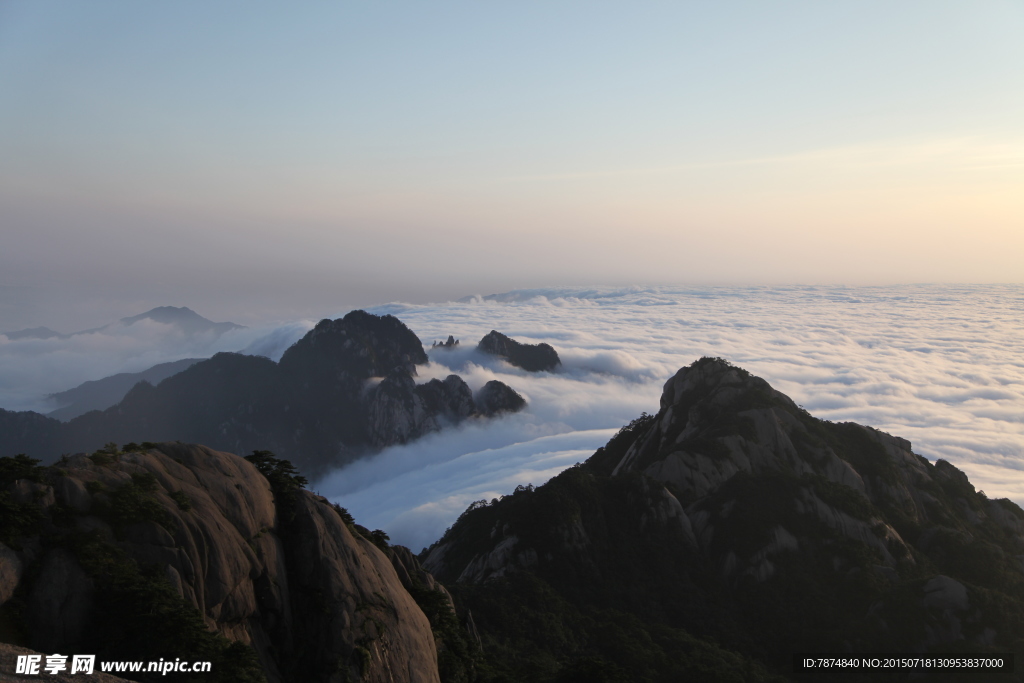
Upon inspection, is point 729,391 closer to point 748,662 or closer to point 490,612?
point 748,662

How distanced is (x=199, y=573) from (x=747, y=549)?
58170 millimetres

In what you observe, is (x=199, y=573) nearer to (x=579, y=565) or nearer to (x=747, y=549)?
(x=579, y=565)

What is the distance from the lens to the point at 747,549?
229 feet

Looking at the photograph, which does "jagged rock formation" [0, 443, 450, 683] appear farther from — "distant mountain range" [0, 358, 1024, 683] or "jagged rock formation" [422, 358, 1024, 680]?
"jagged rock formation" [422, 358, 1024, 680]

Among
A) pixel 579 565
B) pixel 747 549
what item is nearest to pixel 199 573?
pixel 579 565

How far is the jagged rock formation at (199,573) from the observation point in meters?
24.2

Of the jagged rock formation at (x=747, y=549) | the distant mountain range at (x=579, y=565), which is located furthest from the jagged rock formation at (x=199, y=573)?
the jagged rock formation at (x=747, y=549)

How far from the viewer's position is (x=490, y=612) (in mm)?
60125

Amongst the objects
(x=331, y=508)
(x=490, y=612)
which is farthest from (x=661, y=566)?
(x=331, y=508)

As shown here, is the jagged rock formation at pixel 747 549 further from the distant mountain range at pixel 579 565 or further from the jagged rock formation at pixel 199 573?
the jagged rock formation at pixel 199 573

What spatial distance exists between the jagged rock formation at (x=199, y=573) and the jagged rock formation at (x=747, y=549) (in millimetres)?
24267

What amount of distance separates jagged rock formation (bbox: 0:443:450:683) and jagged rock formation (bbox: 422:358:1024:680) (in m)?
24.3

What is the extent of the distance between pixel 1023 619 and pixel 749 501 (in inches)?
991

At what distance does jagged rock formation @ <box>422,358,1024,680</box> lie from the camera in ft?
193
